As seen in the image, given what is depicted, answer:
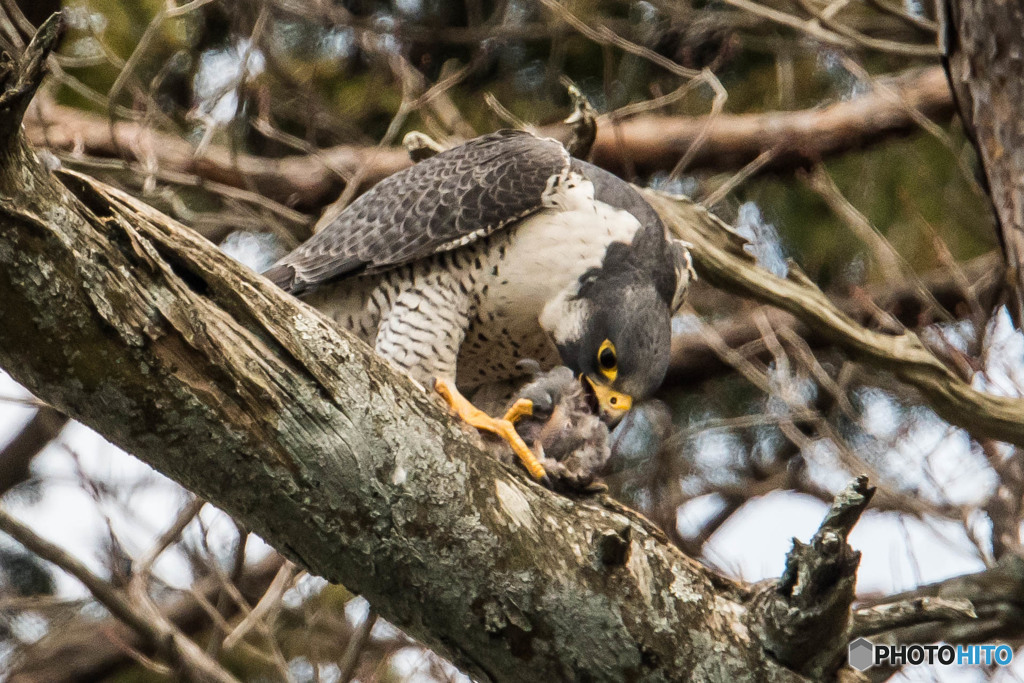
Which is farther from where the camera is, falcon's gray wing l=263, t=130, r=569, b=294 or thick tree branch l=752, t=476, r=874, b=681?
falcon's gray wing l=263, t=130, r=569, b=294

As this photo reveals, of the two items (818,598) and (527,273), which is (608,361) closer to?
(527,273)

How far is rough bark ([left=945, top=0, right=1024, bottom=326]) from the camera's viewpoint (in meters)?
3.38

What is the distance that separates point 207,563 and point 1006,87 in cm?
349

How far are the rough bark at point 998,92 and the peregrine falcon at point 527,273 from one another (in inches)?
43.3

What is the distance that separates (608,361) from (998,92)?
157 centimetres

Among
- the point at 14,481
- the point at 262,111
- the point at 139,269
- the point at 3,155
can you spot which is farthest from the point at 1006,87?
the point at 14,481

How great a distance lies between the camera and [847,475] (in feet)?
16.0

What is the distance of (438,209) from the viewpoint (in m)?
3.72

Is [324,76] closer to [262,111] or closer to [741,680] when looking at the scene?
[262,111]

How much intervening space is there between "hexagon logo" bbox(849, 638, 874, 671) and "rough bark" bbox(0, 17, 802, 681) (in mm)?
498

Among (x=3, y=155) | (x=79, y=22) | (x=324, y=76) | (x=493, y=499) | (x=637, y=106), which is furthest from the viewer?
(x=324, y=76)

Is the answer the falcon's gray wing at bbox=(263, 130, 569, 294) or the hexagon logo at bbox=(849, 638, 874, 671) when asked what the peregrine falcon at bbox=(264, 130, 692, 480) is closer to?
the falcon's gray wing at bbox=(263, 130, 569, 294)

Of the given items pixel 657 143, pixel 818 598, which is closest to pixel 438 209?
pixel 818 598

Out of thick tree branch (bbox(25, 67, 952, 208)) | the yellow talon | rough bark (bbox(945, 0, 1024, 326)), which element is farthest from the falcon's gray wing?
rough bark (bbox(945, 0, 1024, 326))
